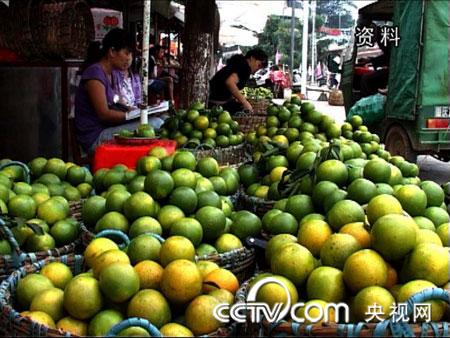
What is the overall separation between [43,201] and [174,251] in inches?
44.2

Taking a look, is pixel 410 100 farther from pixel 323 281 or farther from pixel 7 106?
pixel 323 281

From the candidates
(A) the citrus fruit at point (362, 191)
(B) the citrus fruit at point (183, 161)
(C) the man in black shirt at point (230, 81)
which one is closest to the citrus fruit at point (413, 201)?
(A) the citrus fruit at point (362, 191)

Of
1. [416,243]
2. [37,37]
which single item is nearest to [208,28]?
[37,37]

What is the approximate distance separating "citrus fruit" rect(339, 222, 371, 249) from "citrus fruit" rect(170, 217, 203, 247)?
1.93 feet

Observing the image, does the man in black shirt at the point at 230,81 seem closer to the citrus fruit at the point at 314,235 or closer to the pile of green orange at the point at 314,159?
the pile of green orange at the point at 314,159

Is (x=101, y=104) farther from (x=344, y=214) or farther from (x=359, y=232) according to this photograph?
(x=359, y=232)

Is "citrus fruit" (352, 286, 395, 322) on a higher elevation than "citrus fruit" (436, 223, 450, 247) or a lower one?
lower

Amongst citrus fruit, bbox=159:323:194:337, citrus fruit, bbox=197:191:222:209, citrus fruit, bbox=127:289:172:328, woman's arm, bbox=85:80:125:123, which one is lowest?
citrus fruit, bbox=159:323:194:337

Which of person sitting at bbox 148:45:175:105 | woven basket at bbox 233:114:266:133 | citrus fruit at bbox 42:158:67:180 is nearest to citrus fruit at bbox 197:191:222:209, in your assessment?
citrus fruit at bbox 42:158:67:180

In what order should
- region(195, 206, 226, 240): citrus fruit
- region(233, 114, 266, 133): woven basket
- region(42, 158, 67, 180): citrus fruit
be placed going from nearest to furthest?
region(195, 206, 226, 240): citrus fruit < region(42, 158, 67, 180): citrus fruit < region(233, 114, 266, 133): woven basket

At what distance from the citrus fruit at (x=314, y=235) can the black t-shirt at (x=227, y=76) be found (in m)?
5.39

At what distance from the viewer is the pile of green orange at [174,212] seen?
97.6 inches

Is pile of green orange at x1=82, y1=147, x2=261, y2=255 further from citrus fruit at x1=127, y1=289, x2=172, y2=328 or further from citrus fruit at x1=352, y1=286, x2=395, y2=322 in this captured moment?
citrus fruit at x1=352, y1=286, x2=395, y2=322

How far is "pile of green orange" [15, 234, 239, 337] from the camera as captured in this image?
1804 millimetres
